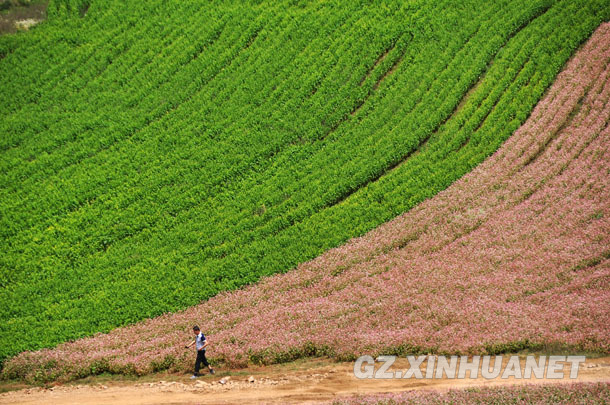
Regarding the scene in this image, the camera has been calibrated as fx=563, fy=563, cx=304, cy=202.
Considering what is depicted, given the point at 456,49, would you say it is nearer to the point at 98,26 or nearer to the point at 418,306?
the point at 418,306

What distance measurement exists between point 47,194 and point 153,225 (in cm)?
617

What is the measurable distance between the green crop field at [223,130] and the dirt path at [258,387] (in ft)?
8.47

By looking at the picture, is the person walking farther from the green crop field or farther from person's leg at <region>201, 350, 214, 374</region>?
the green crop field

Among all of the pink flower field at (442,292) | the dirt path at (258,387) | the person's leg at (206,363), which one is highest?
the pink flower field at (442,292)

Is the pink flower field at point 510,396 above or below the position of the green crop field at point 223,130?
below

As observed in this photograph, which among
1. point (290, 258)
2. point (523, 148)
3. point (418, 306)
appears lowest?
point (418, 306)

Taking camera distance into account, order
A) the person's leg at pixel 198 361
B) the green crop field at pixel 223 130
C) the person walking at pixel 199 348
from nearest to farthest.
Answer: the person walking at pixel 199 348, the person's leg at pixel 198 361, the green crop field at pixel 223 130

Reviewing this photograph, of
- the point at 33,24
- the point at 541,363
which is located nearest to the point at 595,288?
the point at 541,363

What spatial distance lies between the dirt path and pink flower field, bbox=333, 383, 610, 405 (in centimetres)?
56

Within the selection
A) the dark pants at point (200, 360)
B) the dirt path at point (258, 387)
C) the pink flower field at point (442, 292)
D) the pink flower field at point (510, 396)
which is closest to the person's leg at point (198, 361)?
the dark pants at point (200, 360)

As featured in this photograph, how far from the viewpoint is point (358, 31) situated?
116ft

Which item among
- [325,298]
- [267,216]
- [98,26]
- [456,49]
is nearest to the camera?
[325,298]

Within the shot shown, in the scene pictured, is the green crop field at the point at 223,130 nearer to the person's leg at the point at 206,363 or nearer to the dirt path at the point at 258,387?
the dirt path at the point at 258,387

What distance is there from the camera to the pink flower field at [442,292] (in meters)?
20.0
